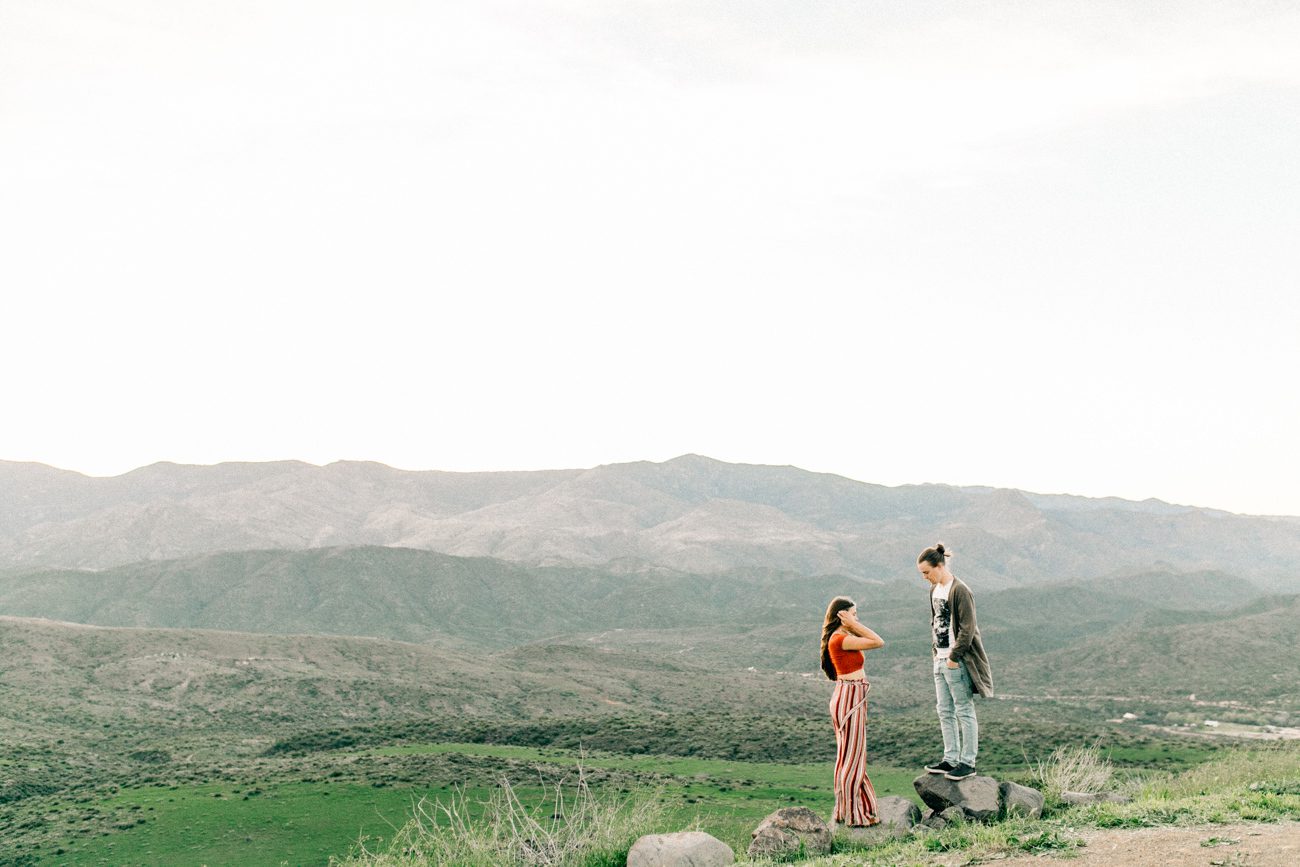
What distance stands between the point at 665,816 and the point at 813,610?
17132 cm

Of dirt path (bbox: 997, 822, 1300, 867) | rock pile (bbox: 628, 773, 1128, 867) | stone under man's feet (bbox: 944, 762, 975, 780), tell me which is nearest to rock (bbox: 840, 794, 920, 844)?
rock pile (bbox: 628, 773, 1128, 867)

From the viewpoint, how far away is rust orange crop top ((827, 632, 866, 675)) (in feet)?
43.2

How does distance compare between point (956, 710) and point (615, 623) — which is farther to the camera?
point (615, 623)

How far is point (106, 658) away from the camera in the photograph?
75438 mm

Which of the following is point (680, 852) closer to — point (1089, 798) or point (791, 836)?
point (791, 836)

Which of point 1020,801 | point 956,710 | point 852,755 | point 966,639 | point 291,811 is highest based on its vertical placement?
point 966,639

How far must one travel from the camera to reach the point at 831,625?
44.1ft

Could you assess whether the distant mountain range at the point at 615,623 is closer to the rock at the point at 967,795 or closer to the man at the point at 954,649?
the rock at the point at 967,795

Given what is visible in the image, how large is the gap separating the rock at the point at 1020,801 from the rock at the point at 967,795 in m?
0.10

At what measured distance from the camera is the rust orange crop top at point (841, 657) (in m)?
13.2

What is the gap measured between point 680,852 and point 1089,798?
20.3 feet

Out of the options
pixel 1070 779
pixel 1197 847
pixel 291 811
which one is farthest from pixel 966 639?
pixel 291 811

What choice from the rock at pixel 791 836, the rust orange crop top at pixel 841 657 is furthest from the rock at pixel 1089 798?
the rust orange crop top at pixel 841 657

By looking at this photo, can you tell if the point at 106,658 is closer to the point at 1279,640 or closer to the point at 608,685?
the point at 608,685
